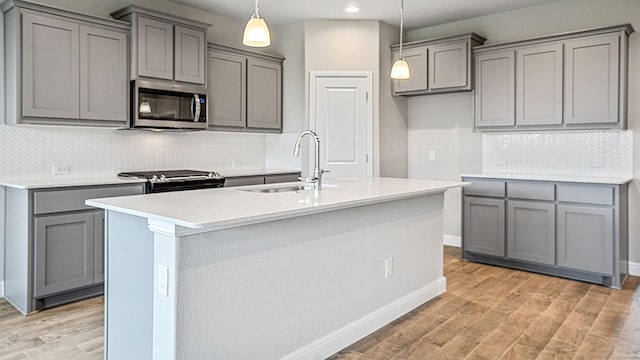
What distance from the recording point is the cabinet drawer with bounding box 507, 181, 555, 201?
4105mm

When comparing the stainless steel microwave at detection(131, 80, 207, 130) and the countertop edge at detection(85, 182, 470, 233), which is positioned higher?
the stainless steel microwave at detection(131, 80, 207, 130)

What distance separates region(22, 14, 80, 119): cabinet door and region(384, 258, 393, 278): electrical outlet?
2607 millimetres

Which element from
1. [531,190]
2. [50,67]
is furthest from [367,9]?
[50,67]

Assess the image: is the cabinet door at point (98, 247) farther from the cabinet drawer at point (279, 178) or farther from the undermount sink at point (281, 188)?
the cabinet drawer at point (279, 178)

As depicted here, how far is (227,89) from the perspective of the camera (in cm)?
480

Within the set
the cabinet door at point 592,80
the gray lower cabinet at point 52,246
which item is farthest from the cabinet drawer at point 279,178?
the cabinet door at point 592,80

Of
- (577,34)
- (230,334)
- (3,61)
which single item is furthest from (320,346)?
(577,34)

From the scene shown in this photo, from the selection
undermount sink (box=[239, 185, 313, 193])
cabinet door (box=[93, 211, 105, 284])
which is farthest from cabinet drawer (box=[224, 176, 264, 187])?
undermount sink (box=[239, 185, 313, 193])

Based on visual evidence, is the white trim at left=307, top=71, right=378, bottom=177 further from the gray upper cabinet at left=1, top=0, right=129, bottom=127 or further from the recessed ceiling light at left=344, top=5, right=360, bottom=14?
the gray upper cabinet at left=1, top=0, right=129, bottom=127

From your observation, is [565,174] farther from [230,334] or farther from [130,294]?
[130,294]

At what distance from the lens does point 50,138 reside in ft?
12.4

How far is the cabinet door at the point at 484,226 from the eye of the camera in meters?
4.41

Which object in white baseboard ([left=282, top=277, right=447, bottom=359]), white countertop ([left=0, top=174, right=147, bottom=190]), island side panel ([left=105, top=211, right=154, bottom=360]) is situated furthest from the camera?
white countertop ([left=0, top=174, right=147, bottom=190])

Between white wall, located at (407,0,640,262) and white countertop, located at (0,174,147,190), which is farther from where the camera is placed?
white wall, located at (407,0,640,262)
